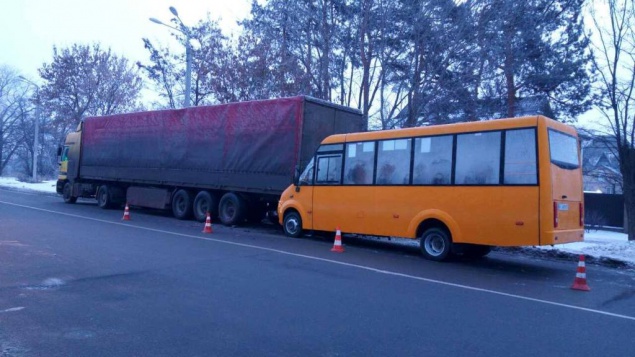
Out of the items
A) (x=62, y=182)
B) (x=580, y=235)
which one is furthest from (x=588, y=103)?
(x=62, y=182)

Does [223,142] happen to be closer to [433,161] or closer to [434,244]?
[433,161]

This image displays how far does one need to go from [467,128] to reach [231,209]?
8.67m

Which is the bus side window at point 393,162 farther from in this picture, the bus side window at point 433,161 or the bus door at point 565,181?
the bus door at point 565,181

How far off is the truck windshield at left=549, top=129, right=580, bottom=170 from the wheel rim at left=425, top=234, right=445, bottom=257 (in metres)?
2.78

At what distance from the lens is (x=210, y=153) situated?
17.4 meters

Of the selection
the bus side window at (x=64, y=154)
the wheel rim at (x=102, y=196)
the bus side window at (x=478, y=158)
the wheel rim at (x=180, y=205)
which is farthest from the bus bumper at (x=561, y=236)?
the bus side window at (x=64, y=154)

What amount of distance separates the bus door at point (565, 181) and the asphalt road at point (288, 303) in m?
1.14

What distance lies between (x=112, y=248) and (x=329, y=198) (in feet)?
17.3

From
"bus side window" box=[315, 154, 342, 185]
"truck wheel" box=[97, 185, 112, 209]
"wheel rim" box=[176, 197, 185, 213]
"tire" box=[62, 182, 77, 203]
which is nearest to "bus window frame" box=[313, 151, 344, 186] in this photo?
"bus side window" box=[315, 154, 342, 185]

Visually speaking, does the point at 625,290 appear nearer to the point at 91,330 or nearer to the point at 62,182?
the point at 91,330

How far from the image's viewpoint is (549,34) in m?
20.1

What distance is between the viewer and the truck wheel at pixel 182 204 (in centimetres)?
1847

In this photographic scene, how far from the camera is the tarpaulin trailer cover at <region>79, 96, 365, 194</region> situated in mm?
15062

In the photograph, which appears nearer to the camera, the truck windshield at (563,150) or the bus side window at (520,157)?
the bus side window at (520,157)
